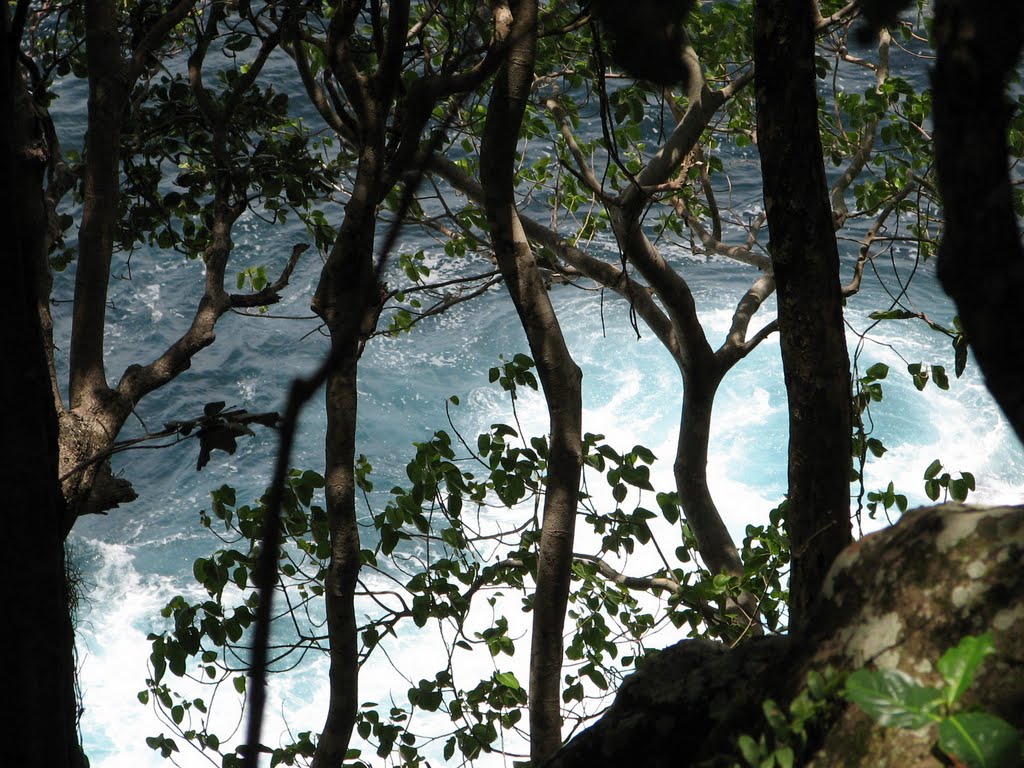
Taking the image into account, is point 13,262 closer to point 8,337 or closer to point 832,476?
point 8,337

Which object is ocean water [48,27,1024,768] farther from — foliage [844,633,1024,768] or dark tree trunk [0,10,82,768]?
dark tree trunk [0,10,82,768]

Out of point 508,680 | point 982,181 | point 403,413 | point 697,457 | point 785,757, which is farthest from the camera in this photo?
point 403,413

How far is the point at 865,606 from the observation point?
1268 millimetres

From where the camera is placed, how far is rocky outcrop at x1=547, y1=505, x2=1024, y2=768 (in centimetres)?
114

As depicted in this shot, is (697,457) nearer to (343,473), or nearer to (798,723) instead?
(343,473)

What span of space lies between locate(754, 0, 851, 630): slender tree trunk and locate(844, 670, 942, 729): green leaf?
1.34 ft

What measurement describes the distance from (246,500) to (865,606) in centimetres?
724

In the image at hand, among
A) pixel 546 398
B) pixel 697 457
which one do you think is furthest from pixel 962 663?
pixel 697 457

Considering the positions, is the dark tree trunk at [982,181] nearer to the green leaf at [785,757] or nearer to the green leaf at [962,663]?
the green leaf at [962,663]

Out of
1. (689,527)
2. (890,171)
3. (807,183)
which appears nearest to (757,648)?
(807,183)

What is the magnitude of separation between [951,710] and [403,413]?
27.1ft

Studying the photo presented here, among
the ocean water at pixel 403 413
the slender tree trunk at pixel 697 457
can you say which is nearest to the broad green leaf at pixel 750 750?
→ the slender tree trunk at pixel 697 457

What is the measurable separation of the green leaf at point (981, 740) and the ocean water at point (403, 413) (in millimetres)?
5682

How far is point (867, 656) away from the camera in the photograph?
47.7 inches
